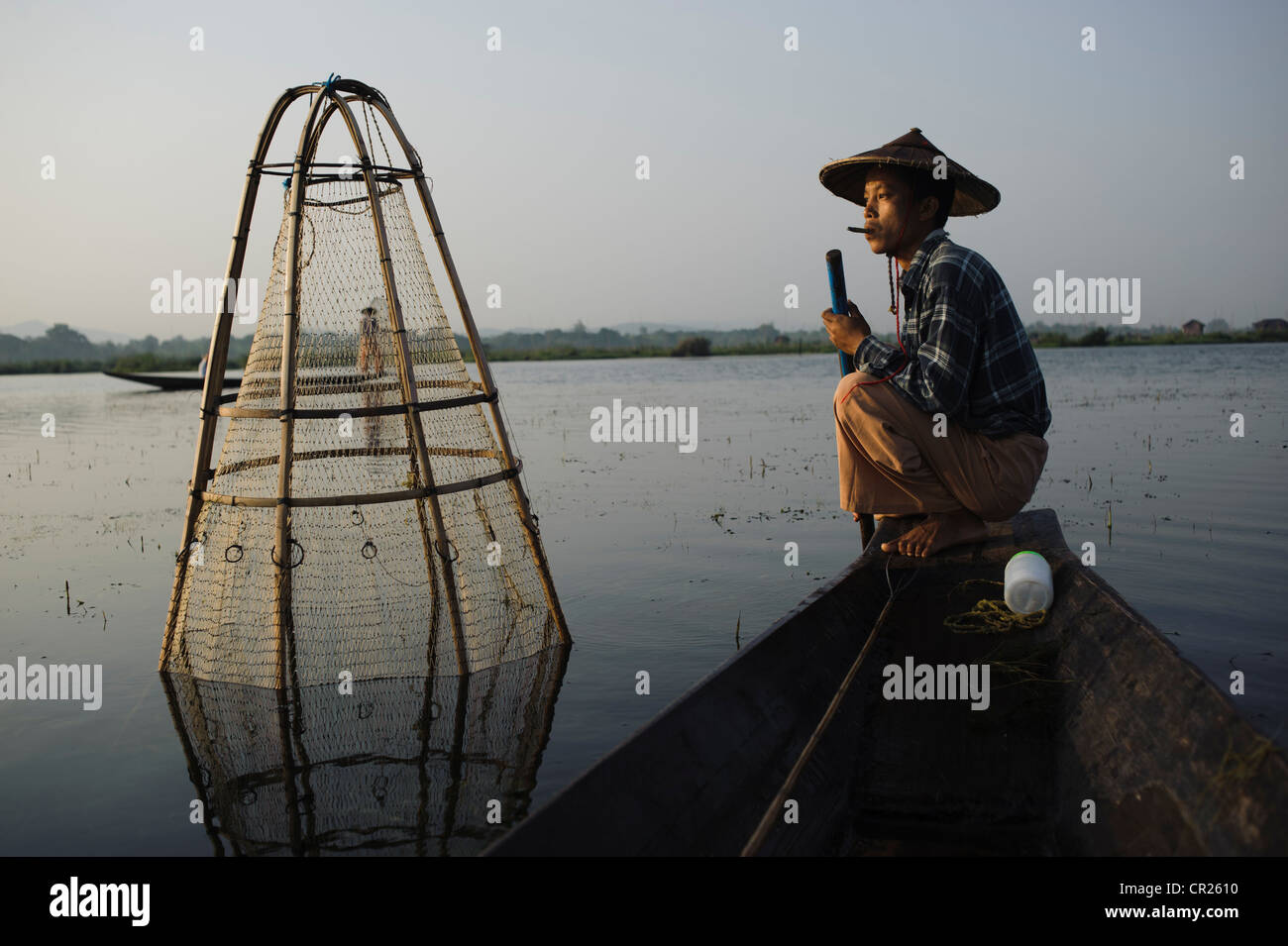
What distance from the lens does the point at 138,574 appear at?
788cm

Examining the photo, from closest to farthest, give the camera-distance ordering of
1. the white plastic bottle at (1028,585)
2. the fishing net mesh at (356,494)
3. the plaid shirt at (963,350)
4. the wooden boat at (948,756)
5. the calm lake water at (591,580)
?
the wooden boat at (948,756), the white plastic bottle at (1028,585), the plaid shirt at (963,350), the calm lake water at (591,580), the fishing net mesh at (356,494)

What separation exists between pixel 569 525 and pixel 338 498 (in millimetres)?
4805

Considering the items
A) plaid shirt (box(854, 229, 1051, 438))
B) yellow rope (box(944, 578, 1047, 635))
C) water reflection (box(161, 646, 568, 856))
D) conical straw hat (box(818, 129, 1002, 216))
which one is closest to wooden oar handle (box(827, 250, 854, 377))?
conical straw hat (box(818, 129, 1002, 216))

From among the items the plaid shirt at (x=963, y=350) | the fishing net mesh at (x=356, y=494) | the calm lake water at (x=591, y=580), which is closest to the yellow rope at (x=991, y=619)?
the plaid shirt at (x=963, y=350)

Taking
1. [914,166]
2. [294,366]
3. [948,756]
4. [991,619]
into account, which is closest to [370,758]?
[294,366]

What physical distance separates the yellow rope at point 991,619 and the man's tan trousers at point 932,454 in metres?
0.51

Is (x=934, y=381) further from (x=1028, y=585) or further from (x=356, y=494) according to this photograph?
(x=356, y=494)

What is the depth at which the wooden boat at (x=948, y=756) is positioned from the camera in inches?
86.7

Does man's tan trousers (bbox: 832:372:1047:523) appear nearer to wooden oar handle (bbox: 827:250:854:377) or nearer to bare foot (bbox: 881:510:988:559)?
bare foot (bbox: 881:510:988:559)

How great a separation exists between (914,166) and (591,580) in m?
4.20

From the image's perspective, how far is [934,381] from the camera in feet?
13.5

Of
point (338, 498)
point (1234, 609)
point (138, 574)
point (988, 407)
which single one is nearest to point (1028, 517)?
point (988, 407)

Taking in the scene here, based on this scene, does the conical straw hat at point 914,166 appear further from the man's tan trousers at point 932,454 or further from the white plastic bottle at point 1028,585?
the white plastic bottle at point 1028,585

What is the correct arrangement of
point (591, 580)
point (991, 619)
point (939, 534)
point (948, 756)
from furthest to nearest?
1. point (591, 580)
2. point (939, 534)
3. point (991, 619)
4. point (948, 756)
